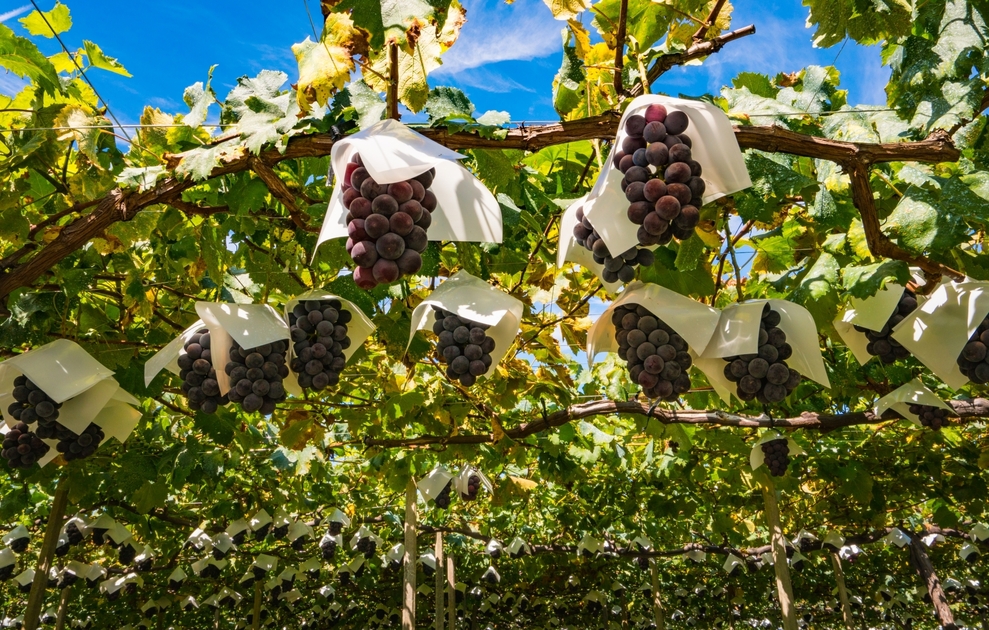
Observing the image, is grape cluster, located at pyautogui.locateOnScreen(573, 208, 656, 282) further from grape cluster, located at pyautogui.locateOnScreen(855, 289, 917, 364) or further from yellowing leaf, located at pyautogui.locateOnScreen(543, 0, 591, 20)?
grape cluster, located at pyautogui.locateOnScreen(855, 289, 917, 364)

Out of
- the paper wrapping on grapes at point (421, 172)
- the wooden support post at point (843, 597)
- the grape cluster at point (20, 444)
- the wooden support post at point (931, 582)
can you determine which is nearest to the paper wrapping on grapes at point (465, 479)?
the grape cluster at point (20, 444)

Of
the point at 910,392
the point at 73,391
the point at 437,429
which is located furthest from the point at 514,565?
the point at 73,391

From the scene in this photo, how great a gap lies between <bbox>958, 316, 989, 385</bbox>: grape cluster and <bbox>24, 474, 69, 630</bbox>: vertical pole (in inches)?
234

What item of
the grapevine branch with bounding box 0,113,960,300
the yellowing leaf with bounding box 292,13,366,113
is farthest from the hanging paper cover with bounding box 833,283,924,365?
the yellowing leaf with bounding box 292,13,366,113

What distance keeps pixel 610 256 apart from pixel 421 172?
50 cm

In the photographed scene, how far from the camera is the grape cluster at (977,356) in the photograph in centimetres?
183

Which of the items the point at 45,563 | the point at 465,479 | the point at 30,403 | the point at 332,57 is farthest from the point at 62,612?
the point at 332,57

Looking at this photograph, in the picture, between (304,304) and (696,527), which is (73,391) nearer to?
(304,304)

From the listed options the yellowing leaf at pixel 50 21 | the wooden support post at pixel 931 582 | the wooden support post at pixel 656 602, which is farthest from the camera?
the wooden support post at pixel 656 602

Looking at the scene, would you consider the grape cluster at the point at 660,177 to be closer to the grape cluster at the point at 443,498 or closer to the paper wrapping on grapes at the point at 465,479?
the paper wrapping on grapes at the point at 465,479

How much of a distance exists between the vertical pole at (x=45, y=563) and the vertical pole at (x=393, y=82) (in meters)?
5.07

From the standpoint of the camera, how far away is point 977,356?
72.7 inches

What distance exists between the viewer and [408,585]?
649cm

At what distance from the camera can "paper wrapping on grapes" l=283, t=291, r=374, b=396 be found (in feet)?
7.15
